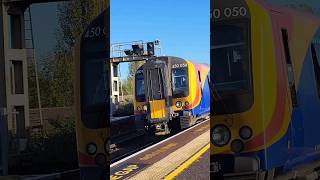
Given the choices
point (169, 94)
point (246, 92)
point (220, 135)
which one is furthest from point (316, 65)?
point (169, 94)

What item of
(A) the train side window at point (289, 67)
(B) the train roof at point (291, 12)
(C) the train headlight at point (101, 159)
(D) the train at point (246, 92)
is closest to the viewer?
(C) the train headlight at point (101, 159)

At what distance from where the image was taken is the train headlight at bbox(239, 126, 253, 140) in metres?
4.66

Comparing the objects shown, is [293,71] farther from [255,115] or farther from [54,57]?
[54,57]

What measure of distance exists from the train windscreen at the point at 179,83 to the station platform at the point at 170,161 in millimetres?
336

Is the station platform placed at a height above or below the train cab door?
below

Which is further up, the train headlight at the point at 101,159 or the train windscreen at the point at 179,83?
the train windscreen at the point at 179,83

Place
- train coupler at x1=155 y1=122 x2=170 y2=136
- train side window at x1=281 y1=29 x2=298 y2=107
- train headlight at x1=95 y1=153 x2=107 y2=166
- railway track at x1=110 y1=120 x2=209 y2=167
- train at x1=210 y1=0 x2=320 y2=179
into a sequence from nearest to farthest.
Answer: railway track at x1=110 y1=120 x2=209 y2=167 < train coupler at x1=155 y1=122 x2=170 y2=136 < train headlight at x1=95 y1=153 x2=107 y2=166 < train at x1=210 y1=0 x2=320 y2=179 < train side window at x1=281 y1=29 x2=298 y2=107

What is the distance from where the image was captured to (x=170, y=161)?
4.38 m

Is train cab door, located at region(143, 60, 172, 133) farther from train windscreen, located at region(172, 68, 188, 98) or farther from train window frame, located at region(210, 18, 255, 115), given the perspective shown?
train window frame, located at region(210, 18, 255, 115)

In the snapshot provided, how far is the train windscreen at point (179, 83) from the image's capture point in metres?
4.44

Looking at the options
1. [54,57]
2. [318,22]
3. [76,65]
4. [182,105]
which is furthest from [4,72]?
[318,22]

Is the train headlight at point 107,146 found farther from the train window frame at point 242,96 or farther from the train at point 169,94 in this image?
the train window frame at point 242,96

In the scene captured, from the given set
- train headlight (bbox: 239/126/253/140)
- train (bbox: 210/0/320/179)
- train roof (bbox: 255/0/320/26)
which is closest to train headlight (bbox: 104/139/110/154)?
train (bbox: 210/0/320/179)

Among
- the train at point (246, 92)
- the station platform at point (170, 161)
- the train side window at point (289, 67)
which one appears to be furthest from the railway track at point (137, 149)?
the train side window at point (289, 67)
